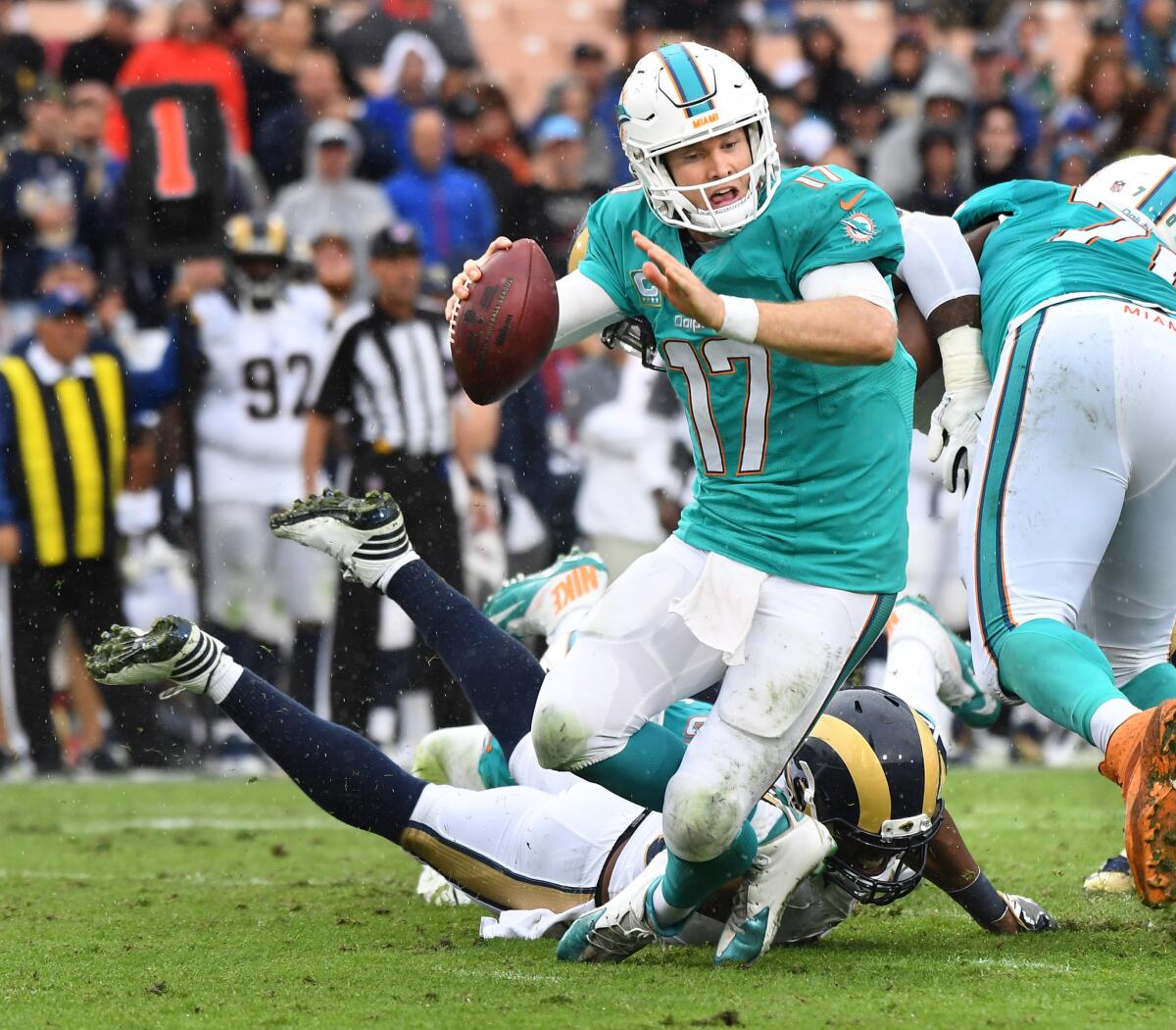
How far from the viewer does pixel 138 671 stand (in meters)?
4.62

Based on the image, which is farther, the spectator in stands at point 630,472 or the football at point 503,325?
the spectator in stands at point 630,472

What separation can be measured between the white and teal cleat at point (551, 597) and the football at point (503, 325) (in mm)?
1508

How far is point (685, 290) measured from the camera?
11.6 ft

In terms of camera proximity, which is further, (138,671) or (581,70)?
(581,70)

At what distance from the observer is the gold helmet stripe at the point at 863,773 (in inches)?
160

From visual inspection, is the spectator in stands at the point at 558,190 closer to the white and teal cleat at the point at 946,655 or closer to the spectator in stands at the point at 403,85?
the spectator in stands at the point at 403,85

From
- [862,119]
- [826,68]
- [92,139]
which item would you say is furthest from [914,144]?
[92,139]

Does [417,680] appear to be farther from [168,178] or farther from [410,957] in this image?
[410,957]

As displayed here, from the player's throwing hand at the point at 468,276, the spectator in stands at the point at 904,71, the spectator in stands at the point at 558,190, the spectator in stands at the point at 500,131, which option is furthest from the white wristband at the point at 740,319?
the spectator in stands at the point at 904,71

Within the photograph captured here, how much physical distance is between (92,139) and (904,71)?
4680 mm

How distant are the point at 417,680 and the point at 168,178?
247 cm

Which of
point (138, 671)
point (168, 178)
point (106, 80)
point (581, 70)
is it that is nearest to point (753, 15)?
point (581, 70)

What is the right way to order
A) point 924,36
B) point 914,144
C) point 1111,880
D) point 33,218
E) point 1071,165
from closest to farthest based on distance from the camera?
point 1111,880 → point 33,218 → point 1071,165 → point 914,144 → point 924,36

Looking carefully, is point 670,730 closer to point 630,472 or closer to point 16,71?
point 630,472
